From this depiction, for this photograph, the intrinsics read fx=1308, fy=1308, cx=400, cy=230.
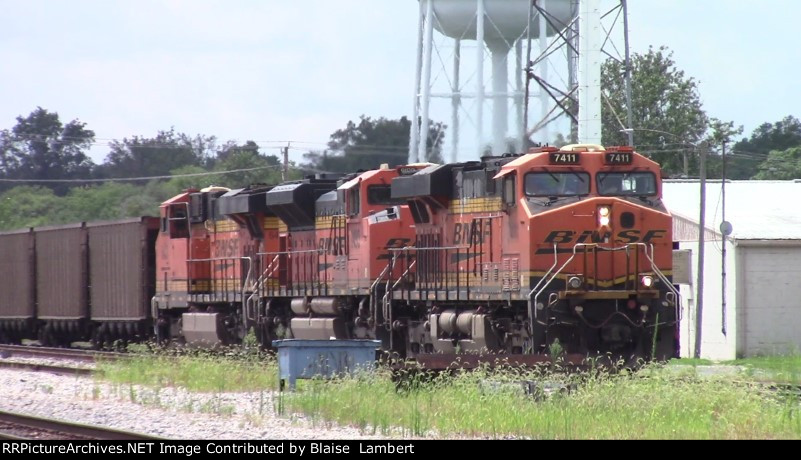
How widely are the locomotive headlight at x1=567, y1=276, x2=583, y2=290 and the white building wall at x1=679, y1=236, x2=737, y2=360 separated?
488 inches

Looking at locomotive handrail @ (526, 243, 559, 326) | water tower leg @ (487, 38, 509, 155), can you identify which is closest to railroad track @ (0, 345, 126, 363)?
locomotive handrail @ (526, 243, 559, 326)

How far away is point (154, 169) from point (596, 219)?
81012mm

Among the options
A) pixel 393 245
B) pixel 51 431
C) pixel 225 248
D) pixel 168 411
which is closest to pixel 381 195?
pixel 393 245

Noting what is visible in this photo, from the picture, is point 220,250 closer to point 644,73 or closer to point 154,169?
point 644,73

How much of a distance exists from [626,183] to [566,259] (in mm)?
1842

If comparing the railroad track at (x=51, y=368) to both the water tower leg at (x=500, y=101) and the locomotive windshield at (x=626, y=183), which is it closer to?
the locomotive windshield at (x=626, y=183)

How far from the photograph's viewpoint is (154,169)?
97250 mm

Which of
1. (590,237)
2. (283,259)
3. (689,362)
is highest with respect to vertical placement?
(590,237)

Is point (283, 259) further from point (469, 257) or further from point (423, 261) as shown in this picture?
point (469, 257)

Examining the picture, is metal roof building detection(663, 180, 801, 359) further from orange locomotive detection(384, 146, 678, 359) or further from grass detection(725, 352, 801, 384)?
orange locomotive detection(384, 146, 678, 359)

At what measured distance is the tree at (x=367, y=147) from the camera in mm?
81125

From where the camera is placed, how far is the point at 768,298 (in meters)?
30.3

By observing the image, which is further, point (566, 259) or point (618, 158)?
point (618, 158)
